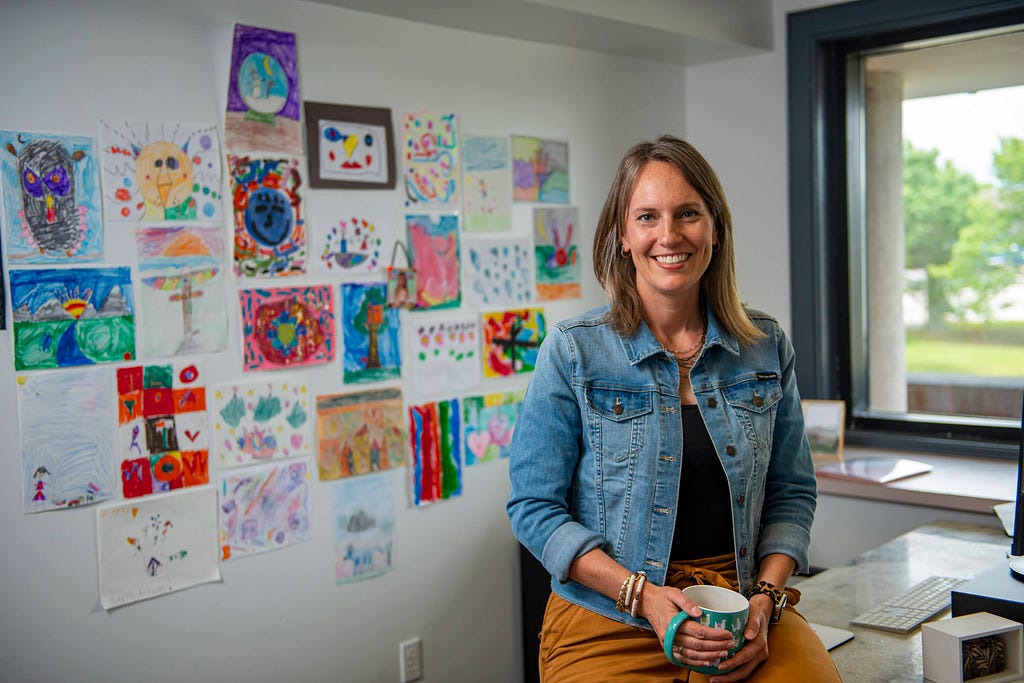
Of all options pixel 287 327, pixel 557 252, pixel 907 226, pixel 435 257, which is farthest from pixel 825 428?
pixel 287 327

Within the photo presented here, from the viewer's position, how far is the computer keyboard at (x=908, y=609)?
1.80m

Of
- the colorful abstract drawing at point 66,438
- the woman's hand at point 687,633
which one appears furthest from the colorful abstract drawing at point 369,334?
the woman's hand at point 687,633

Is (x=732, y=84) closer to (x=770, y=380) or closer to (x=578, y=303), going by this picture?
(x=578, y=303)

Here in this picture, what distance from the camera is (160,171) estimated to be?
2209 mm

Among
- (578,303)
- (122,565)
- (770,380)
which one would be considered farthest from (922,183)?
(122,565)

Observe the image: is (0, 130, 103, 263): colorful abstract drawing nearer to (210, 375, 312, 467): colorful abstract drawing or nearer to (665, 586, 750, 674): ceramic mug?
(210, 375, 312, 467): colorful abstract drawing

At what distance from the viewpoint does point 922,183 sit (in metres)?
3.20

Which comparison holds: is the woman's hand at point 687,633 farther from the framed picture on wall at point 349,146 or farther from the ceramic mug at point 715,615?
the framed picture on wall at point 349,146

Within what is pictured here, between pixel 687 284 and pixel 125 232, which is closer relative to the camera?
pixel 687 284

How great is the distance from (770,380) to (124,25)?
5.23 feet

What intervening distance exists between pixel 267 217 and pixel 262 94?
0.30 metres

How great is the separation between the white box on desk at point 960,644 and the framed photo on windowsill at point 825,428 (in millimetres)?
1568

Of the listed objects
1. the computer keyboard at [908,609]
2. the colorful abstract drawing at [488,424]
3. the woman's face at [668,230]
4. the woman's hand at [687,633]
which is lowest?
the computer keyboard at [908,609]

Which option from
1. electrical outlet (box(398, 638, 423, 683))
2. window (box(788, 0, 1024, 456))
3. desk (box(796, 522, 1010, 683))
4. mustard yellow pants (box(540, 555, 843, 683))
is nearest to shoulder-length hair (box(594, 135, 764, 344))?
mustard yellow pants (box(540, 555, 843, 683))
